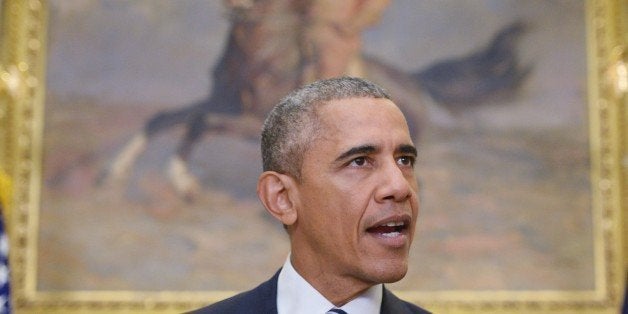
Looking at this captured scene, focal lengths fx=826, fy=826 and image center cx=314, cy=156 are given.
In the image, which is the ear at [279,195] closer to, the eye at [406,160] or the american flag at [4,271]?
the eye at [406,160]

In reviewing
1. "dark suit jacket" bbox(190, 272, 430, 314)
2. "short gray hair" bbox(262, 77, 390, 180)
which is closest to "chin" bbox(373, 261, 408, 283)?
"dark suit jacket" bbox(190, 272, 430, 314)

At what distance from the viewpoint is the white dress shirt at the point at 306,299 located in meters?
2.52

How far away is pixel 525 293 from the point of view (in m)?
6.40

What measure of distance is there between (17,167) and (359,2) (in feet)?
9.67

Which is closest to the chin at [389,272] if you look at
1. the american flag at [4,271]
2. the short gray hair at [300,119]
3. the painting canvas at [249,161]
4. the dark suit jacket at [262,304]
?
the dark suit jacket at [262,304]

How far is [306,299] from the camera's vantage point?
2.56m

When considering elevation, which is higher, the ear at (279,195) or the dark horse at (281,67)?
the dark horse at (281,67)

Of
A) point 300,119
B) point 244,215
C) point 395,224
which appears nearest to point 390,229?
point 395,224

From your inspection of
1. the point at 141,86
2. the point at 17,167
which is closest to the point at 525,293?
the point at 141,86

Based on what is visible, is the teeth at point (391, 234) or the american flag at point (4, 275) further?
the american flag at point (4, 275)

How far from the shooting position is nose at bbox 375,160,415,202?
2369mm

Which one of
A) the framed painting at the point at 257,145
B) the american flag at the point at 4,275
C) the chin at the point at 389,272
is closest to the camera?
the chin at the point at 389,272

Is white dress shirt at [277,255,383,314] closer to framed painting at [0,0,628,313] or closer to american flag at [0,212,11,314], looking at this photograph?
american flag at [0,212,11,314]

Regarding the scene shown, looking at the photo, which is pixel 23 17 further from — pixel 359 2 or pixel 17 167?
pixel 359 2
